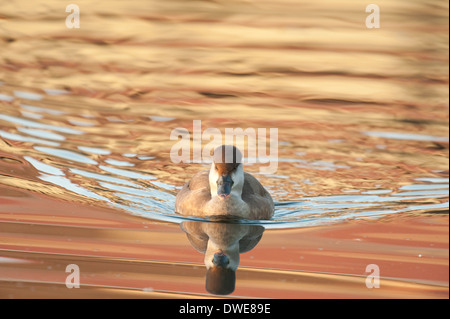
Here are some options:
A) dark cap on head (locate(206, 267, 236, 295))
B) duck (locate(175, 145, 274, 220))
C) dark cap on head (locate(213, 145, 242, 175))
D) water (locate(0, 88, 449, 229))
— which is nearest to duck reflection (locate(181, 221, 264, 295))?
dark cap on head (locate(206, 267, 236, 295))

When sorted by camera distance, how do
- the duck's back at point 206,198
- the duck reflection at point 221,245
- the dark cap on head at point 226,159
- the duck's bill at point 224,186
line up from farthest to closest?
the duck's back at point 206,198 < the dark cap on head at point 226,159 < the duck's bill at point 224,186 < the duck reflection at point 221,245

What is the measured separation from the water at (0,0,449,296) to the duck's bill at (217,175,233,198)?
1.82ft

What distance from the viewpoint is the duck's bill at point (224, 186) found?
9602 millimetres

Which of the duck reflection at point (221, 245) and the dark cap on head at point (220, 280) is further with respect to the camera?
the duck reflection at point (221, 245)

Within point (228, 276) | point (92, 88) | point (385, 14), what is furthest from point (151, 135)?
point (385, 14)

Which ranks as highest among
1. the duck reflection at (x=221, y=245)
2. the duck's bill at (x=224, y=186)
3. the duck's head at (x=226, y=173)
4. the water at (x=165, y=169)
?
the water at (x=165, y=169)

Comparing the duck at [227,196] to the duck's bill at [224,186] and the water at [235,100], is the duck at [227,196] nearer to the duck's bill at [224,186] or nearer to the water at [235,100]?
the duck's bill at [224,186]

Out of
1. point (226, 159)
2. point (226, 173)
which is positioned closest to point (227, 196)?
point (226, 173)

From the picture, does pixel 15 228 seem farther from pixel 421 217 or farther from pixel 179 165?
pixel 421 217

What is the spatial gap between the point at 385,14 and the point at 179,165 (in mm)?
9622

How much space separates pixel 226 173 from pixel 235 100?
5534 millimetres

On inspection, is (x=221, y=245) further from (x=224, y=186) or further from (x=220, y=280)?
(x=220, y=280)

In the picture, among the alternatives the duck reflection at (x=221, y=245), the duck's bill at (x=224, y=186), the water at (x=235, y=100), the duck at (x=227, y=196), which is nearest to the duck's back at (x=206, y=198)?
the duck at (x=227, y=196)

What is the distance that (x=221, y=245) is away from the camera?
29.4 feet
